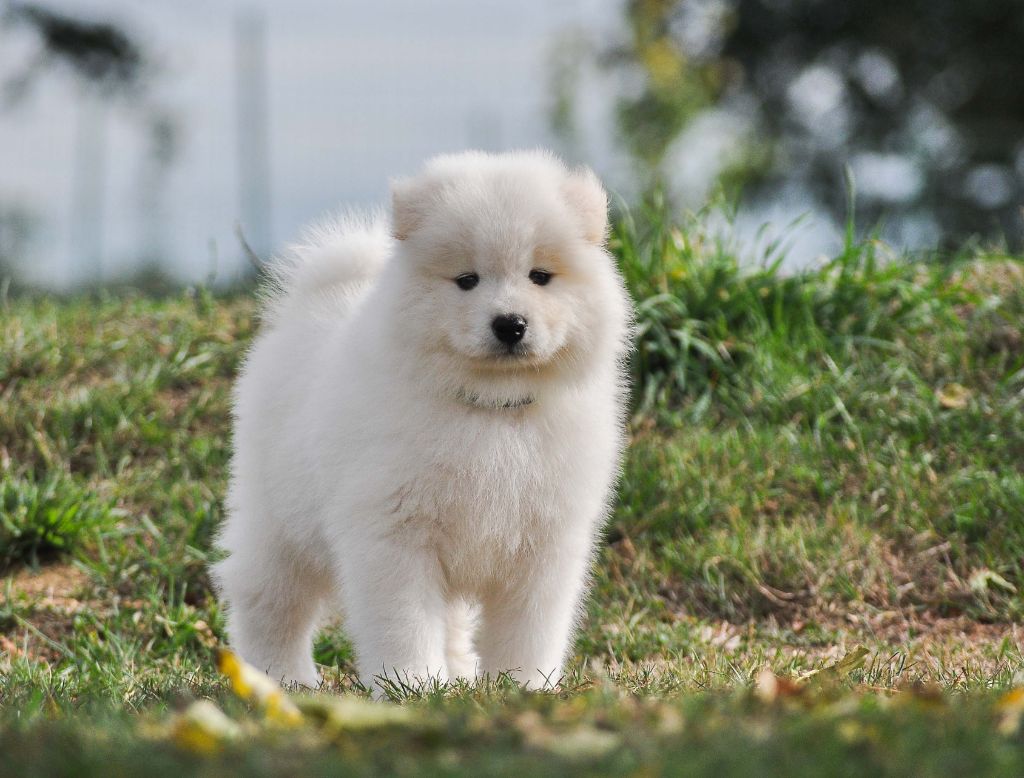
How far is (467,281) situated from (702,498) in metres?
2.44

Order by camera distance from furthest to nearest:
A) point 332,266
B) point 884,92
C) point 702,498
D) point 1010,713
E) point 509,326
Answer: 1. point 884,92
2. point 702,498
3. point 332,266
4. point 509,326
5. point 1010,713

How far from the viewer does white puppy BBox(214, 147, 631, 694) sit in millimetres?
3406

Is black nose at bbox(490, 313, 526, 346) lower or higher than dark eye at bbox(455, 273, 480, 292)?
lower

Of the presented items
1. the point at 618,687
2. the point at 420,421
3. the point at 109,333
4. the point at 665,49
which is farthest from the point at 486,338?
the point at 665,49

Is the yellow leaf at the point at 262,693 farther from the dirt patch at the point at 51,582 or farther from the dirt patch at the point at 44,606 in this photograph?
the dirt patch at the point at 51,582

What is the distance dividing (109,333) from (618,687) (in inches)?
182

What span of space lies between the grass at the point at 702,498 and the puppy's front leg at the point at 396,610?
280 mm

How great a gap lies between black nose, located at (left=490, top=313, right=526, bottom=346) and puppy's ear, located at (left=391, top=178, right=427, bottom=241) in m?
0.48

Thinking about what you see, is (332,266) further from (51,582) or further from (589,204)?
(51,582)

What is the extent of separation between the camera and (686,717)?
215 cm

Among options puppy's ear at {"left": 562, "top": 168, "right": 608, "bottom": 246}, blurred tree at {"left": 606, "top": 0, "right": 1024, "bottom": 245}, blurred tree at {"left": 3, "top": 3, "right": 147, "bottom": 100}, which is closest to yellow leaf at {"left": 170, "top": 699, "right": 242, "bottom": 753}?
puppy's ear at {"left": 562, "top": 168, "right": 608, "bottom": 246}

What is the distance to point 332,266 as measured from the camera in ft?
14.2

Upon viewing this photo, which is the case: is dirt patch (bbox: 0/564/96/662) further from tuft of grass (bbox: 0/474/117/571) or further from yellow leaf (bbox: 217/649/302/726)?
yellow leaf (bbox: 217/649/302/726)

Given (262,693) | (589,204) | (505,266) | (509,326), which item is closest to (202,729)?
(262,693)
